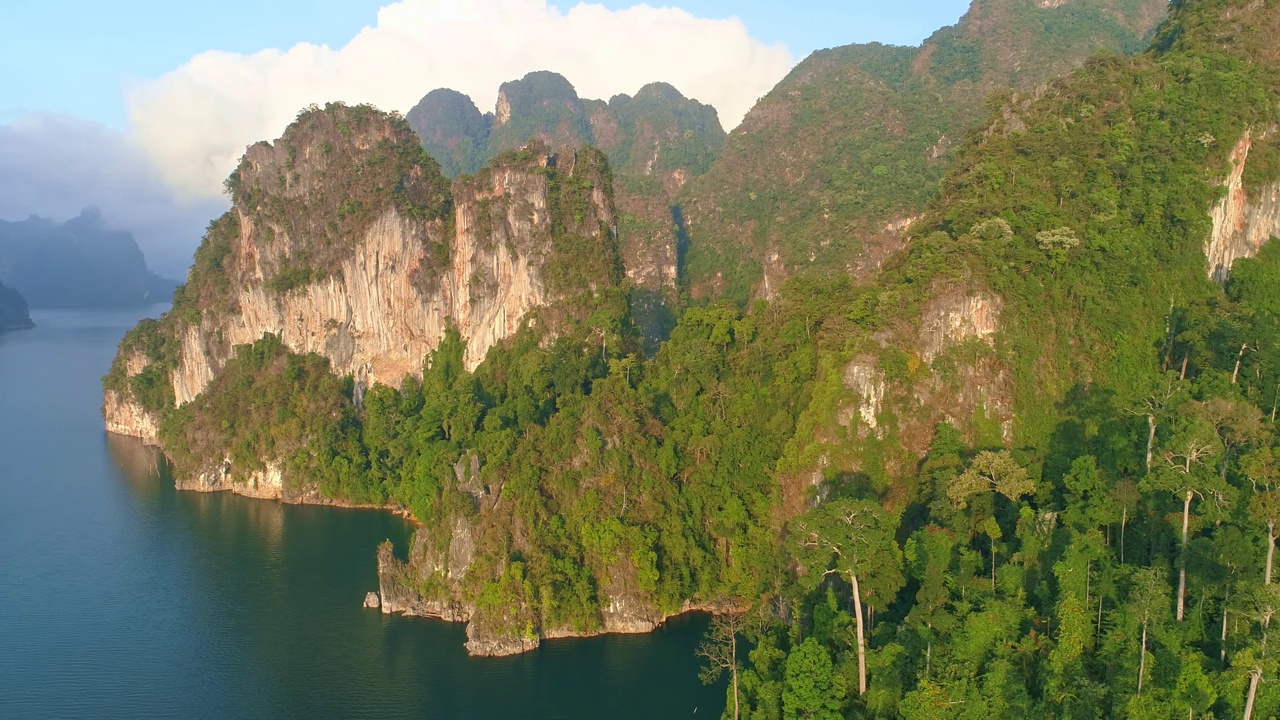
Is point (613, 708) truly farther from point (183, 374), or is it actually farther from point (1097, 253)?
point (183, 374)

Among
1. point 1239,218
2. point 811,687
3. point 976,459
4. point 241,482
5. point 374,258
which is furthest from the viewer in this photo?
point 374,258

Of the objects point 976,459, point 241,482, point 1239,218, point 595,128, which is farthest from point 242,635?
point 595,128

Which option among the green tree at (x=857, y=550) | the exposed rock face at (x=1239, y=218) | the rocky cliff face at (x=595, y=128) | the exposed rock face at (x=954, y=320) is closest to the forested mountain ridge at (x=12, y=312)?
the rocky cliff face at (x=595, y=128)

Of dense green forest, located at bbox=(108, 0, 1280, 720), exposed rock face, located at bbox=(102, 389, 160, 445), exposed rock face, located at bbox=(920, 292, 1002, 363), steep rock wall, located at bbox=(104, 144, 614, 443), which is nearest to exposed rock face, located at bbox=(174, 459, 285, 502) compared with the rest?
dense green forest, located at bbox=(108, 0, 1280, 720)

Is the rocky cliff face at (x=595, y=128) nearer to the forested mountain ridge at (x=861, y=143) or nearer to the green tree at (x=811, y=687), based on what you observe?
the forested mountain ridge at (x=861, y=143)

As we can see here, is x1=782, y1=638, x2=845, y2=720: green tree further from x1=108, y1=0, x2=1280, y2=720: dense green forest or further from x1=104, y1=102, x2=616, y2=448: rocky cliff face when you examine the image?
x1=104, y1=102, x2=616, y2=448: rocky cliff face

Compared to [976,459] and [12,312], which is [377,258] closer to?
[976,459]
